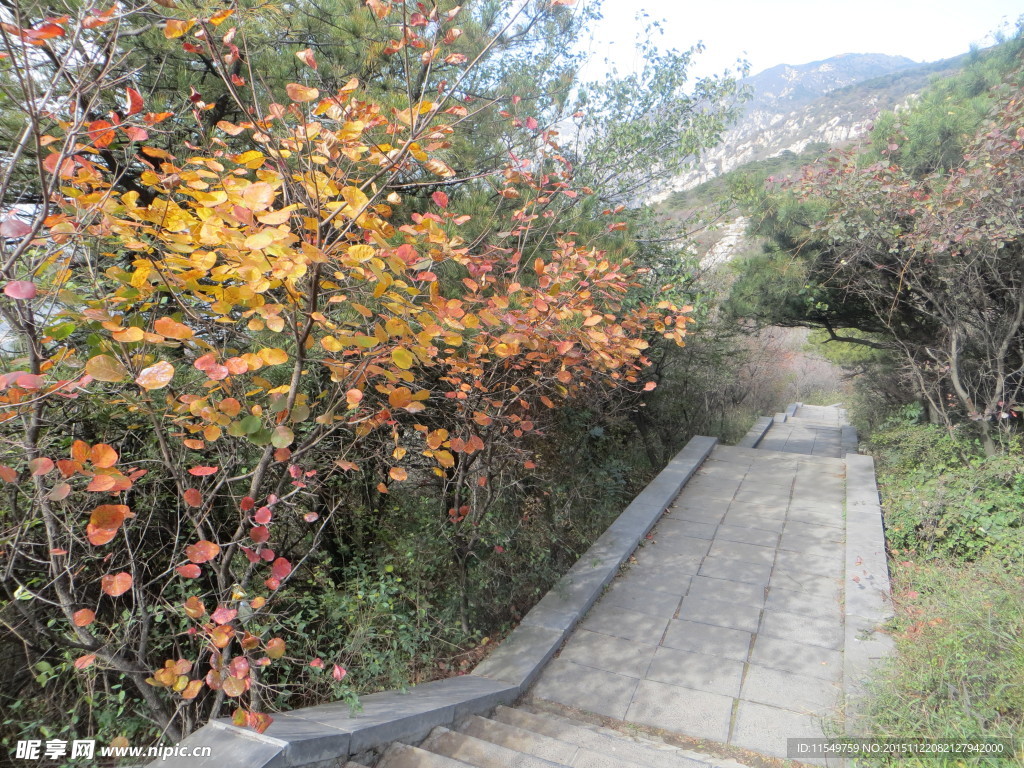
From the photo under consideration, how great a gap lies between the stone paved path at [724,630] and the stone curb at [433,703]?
0.39 feet

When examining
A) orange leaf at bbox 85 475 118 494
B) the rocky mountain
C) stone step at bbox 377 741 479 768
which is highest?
the rocky mountain

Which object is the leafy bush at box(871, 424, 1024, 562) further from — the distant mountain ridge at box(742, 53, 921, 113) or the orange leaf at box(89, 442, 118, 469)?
the distant mountain ridge at box(742, 53, 921, 113)

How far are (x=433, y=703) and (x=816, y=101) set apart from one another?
62.0 metres

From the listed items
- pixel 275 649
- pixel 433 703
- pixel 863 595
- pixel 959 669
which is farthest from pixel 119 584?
pixel 863 595

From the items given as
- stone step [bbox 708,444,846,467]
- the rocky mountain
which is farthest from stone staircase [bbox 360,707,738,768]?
the rocky mountain

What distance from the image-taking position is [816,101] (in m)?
52.2

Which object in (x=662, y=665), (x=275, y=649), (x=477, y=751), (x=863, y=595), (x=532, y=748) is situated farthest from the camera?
(x=863, y=595)

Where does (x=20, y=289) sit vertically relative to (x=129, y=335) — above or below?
above

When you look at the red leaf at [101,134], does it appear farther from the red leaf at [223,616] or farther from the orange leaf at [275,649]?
the orange leaf at [275,649]

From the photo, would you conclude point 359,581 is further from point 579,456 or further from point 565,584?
point 579,456

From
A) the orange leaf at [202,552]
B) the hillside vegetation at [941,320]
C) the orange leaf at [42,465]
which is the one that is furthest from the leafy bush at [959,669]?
the orange leaf at [42,465]

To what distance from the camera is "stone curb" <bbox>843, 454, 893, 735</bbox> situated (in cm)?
283

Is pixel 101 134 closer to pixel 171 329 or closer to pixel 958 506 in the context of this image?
pixel 171 329

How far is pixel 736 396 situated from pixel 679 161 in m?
4.88
